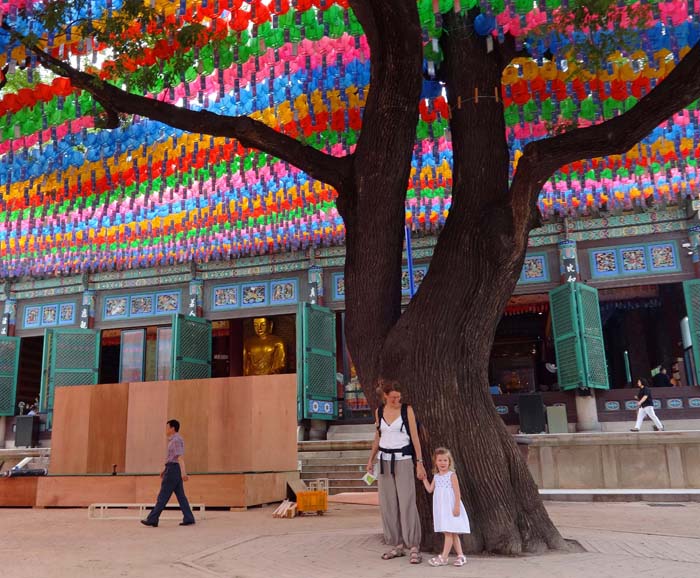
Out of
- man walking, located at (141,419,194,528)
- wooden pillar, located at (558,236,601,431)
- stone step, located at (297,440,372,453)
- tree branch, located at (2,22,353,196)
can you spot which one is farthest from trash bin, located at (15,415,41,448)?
wooden pillar, located at (558,236,601,431)

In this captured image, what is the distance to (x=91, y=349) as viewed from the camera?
16297 mm

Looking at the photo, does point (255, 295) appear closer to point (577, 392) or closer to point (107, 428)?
point (107, 428)

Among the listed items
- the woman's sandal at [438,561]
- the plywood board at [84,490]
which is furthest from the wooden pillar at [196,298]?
the woman's sandal at [438,561]

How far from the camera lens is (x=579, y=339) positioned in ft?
43.3

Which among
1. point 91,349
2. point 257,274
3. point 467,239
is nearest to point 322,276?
point 257,274

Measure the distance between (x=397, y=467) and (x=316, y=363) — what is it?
9640 mm

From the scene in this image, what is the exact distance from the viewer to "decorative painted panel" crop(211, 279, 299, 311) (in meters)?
16.1

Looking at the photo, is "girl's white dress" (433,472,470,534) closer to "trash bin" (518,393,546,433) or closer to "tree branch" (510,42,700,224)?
"tree branch" (510,42,700,224)

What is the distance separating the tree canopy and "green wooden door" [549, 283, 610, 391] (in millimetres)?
1921

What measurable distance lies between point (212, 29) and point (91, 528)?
5533mm

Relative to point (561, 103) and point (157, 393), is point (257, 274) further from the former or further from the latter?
point (561, 103)

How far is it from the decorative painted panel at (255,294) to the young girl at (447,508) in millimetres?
11342

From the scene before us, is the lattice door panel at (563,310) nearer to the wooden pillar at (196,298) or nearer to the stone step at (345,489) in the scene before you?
the stone step at (345,489)

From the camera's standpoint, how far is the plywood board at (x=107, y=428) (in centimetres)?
1097
